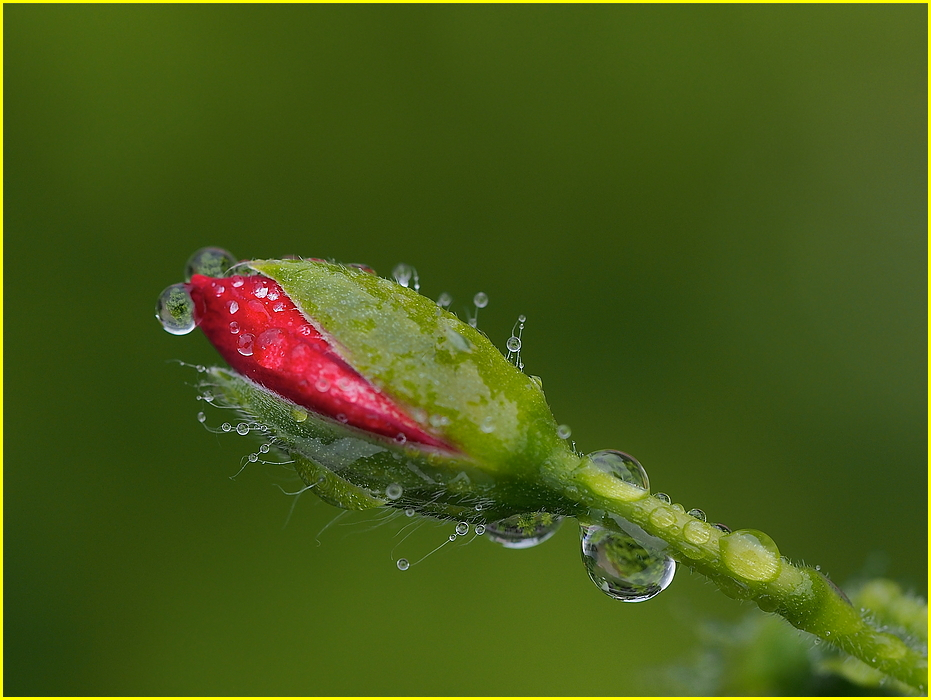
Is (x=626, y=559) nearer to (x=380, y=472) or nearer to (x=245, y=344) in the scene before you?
(x=380, y=472)

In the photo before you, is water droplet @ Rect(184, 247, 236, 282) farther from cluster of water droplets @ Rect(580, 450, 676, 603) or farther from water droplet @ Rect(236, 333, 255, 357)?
cluster of water droplets @ Rect(580, 450, 676, 603)

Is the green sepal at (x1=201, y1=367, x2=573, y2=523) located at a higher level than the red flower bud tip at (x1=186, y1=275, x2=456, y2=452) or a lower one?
lower

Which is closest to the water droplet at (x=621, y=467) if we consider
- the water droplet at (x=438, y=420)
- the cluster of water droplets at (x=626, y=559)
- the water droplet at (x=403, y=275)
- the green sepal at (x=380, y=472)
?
the cluster of water droplets at (x=626, y=559)

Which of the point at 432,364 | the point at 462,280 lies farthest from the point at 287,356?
the point at 462,280

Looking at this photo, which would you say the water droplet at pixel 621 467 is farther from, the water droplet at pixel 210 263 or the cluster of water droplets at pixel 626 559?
the water droplet at pixel 210 263

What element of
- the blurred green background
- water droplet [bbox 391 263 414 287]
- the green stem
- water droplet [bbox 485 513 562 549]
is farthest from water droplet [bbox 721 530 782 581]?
the blurred green background

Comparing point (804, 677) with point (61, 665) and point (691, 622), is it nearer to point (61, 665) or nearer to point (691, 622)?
point (691, 622)

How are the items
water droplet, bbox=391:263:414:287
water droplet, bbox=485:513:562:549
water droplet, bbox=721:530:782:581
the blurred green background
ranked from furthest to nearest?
the blurred green background, water droplet, bbox=391:263:414:287, water droplet, bbox=485:513:562:549, water droplet, bbox=721:530:782:581
